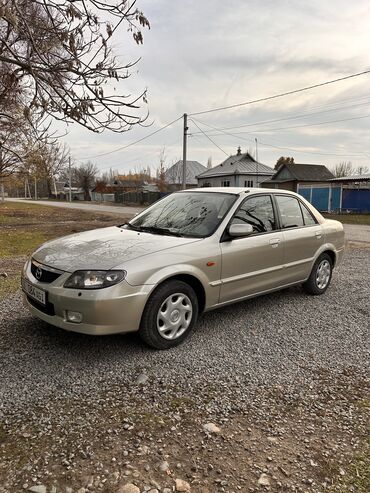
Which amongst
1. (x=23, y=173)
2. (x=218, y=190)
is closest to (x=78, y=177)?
(x=23, y=173)

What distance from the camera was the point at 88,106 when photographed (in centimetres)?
400

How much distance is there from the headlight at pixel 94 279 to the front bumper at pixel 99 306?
0.04 m

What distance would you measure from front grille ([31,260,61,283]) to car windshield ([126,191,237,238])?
4.03 feet

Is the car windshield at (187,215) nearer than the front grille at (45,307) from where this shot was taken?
No

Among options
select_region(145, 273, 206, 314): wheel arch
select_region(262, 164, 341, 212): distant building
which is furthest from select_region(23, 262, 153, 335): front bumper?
select_region(262, 164, 341, 212): distant building

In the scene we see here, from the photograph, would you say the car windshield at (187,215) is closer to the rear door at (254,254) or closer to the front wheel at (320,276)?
the rear door at (254,254)

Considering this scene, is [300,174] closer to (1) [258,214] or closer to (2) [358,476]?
(1) [258,214]

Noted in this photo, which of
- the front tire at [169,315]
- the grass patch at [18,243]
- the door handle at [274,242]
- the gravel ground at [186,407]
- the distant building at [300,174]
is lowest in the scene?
the gravel ground at [186,407]

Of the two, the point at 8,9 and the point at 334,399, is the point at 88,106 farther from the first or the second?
the point at 334,399

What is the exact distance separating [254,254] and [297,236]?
100 cm

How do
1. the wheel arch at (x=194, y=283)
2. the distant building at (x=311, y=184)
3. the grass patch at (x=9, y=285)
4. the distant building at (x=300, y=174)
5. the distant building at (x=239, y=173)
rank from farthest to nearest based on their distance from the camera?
1. the distant building at (x=239, y=173)
2. the distant building at (x=300, y=174)
3. the distant building at (x=311, y=184)
4. the grass patch at (x=9, y=285)
5. the wheel arch at (x=194, y=283)

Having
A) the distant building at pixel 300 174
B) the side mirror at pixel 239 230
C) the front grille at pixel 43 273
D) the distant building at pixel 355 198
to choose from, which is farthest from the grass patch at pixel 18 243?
the distant building at pixel 300 174

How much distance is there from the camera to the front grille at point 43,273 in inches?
133

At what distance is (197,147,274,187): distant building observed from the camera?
4643 cm
